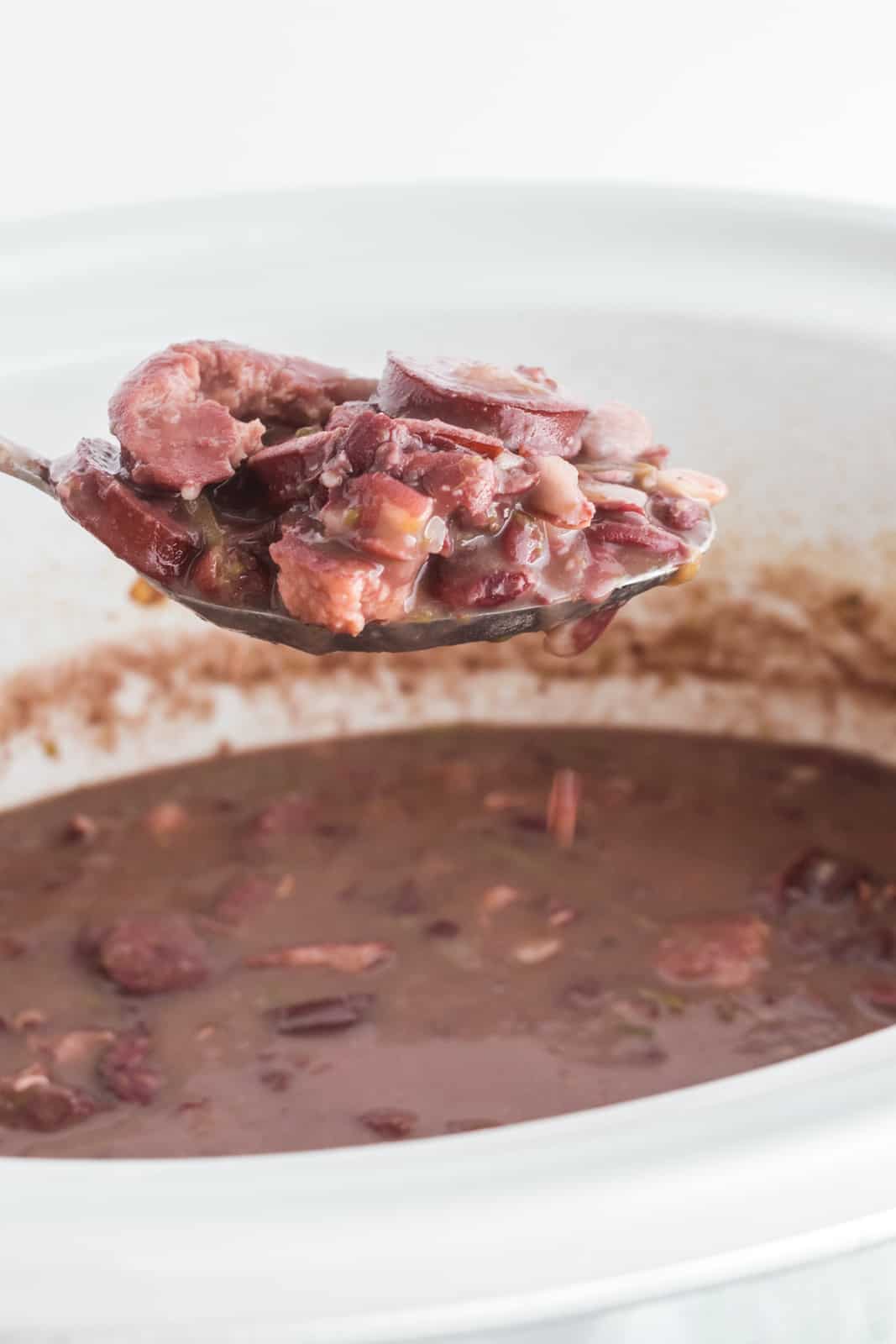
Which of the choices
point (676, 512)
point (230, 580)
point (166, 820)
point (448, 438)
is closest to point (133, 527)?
point (230, 580)

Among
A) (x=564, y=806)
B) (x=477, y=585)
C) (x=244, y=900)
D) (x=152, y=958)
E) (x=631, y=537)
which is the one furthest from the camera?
(x=564, y=806)

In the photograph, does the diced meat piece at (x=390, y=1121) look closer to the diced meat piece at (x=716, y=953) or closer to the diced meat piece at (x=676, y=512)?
the diced meat piece at (x=716, y=953)

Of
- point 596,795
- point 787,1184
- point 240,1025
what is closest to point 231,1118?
point 240,1025

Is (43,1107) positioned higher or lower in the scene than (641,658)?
lower

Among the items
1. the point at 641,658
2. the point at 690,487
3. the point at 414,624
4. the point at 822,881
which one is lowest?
the point at 822,881

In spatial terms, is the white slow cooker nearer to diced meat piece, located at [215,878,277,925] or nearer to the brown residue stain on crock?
the brown residue stain on crock

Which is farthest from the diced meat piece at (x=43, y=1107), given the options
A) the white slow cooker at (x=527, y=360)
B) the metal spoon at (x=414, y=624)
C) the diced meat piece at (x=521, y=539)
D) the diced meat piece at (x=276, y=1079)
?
the diced meat piece at (x=521, y=539)

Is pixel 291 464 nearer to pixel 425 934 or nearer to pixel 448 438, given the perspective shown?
pixel 448 438
